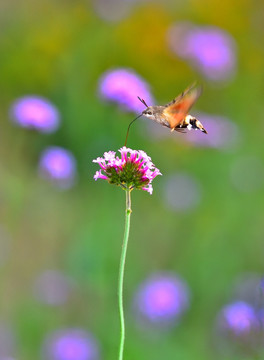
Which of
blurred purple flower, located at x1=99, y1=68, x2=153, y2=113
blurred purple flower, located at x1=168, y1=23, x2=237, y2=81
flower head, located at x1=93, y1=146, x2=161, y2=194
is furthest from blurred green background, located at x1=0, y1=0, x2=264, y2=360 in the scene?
flower head, located at x1=93, y1=146, x2=161, y2=194

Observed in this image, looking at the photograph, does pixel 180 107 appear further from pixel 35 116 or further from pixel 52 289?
pixel 52 289

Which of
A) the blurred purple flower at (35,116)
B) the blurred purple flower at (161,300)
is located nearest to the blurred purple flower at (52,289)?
Answer: the blurred purple flower at (161,300)

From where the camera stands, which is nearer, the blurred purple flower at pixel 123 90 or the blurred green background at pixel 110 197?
the blurred purple flower at pixel 123 90

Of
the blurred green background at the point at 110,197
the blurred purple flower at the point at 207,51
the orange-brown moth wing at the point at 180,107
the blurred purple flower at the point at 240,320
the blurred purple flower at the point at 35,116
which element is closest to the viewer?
the orange-brown moth wing at the point at 180,107

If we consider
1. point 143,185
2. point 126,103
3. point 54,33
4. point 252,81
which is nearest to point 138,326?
point 126,103

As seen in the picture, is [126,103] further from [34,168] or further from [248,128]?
[248,128]

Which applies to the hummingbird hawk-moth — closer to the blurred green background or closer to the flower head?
the flower head

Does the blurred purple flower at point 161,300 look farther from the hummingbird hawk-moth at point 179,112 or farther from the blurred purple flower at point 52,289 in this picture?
the hummingbird hawk-moth at point 179,112

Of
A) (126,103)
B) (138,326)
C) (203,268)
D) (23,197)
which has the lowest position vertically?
(138,326)
